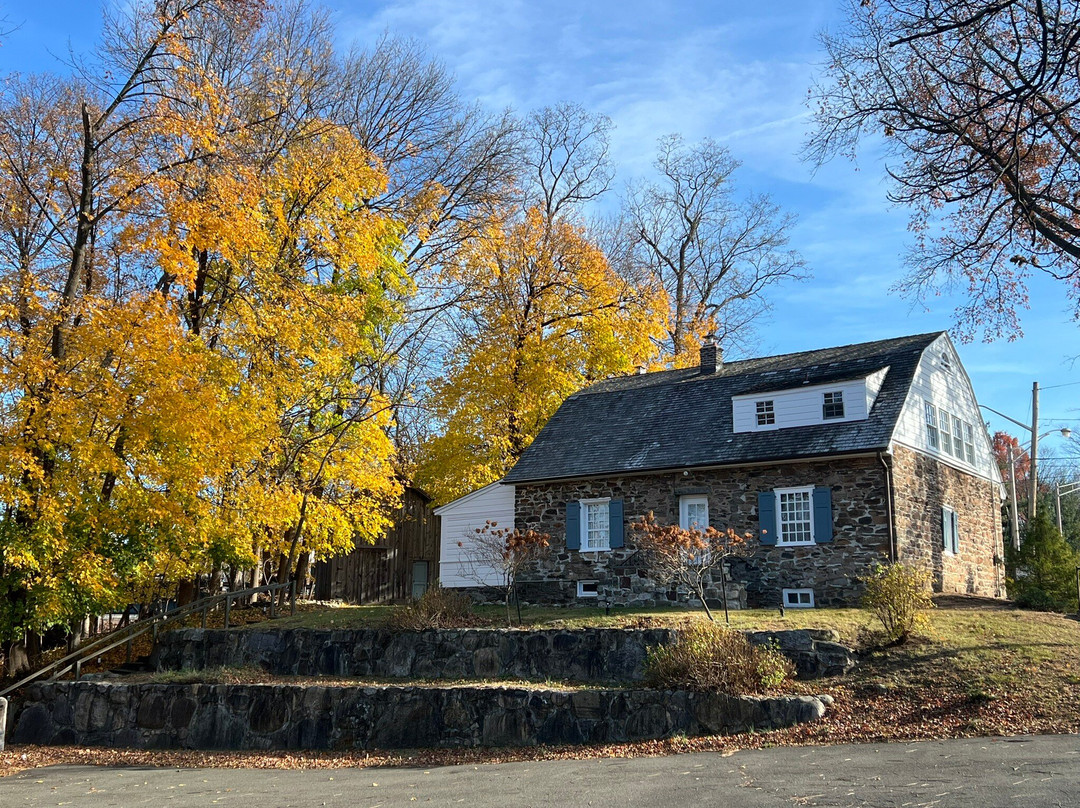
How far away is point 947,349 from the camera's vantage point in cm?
2278

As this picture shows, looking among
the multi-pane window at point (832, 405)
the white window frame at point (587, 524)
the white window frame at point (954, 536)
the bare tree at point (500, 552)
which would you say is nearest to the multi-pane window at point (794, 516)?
the multi-pane window at point (832, 405)

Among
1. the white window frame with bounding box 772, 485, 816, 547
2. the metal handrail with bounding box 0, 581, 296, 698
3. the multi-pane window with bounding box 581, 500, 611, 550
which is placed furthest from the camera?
the multi-pane window with bounding box 581, 500, 611, 550

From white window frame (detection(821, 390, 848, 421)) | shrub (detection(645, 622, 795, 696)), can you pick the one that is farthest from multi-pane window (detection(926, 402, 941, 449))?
shrub (detection(645, 622, 795, 696))

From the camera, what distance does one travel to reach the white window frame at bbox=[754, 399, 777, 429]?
20688 mm

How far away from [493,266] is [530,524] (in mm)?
10172

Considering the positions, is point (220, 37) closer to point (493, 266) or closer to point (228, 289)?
point (228, 289)

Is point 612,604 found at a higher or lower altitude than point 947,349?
lower

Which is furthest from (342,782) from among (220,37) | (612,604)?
(220,37)

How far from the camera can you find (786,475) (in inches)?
773

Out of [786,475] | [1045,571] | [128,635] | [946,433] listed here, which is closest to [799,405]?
[786,475]

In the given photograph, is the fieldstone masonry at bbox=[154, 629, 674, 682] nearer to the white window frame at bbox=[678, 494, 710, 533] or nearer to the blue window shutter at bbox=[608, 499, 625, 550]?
the blue window shutter at bbox=[608, 499, 625, 550]

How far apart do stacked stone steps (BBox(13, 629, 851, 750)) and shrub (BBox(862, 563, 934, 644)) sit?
1307 millimetres

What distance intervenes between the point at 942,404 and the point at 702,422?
5.81 metres

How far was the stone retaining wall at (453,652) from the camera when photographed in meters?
14.4
